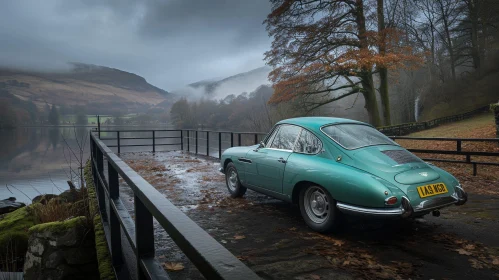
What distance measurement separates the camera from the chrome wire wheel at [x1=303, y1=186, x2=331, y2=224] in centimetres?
459

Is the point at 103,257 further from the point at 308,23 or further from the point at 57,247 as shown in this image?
the point at 308,23

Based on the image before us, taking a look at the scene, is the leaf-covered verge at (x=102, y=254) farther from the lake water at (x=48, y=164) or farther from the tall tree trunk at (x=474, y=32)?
the tall tree trunk at (x=474, y=32)

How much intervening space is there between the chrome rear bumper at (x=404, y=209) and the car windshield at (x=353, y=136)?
0.88 m

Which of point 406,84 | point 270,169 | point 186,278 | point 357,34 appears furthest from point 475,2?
point 186,278

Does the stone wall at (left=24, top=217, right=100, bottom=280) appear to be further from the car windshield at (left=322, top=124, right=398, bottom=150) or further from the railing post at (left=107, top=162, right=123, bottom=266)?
the car windshield at (left=322, top=124, right=398, bottom=150)

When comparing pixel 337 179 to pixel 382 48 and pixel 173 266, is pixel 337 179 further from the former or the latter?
pixel 382 48

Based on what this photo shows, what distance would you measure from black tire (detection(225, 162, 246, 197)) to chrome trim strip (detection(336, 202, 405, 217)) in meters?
2.79

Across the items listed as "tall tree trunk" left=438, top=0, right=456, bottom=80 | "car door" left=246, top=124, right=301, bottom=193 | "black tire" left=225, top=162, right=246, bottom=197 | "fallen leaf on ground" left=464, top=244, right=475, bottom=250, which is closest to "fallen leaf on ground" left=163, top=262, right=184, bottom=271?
"car door" left=246, top=124, right=301, bottom=193

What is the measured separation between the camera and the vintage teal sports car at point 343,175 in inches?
157

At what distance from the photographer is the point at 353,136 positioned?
4.96m

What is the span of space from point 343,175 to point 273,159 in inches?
57.6

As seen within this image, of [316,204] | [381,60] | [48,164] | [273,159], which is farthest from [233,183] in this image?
[48,164]

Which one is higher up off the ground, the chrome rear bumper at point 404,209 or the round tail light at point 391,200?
the round tail light at point 391,200

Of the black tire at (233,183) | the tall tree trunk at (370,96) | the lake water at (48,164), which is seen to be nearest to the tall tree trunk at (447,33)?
the tall tree trunk at (370,96)
